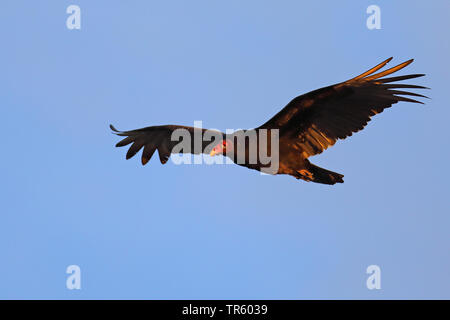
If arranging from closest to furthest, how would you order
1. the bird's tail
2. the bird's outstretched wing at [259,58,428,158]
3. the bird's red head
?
the bird's outstretched wing at [259,58,428,158], the bird's tail, the bird's red head

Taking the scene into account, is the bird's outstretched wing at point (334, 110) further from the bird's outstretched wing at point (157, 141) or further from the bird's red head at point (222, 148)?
the bird's outstretched wing at point (157, 141)

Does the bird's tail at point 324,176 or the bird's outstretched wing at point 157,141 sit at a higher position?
the bird's outstretched wing at point 157,141

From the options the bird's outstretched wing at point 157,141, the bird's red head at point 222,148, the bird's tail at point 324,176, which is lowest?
the bird's tail at point 324,176

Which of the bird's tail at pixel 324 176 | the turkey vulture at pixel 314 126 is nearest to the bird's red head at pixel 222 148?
the turkey vulture at pixel 314 126

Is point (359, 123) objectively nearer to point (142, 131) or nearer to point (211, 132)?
point (211, 132)

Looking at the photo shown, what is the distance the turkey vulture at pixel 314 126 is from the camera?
1053 centimetres

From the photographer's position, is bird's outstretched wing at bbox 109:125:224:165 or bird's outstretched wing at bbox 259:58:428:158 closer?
bird's outstretched wing at bbox 259:58:428:158

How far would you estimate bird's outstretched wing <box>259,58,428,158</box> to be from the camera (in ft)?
34.5

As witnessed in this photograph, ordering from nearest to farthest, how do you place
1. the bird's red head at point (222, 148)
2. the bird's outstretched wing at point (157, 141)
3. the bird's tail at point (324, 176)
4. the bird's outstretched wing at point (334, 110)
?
the bird's outstretched wing at point (334, 110) → the bird's tail at point (324, 176) → the bird's red head at point (222, 148) → the bird's outstretched wing at point (157, 141)

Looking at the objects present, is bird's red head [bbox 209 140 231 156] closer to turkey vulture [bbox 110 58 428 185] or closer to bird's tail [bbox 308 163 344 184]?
turkey vulture [bbox 110 58 428 185]

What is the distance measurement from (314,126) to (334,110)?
0.39 m

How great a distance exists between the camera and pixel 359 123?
35.4 feet

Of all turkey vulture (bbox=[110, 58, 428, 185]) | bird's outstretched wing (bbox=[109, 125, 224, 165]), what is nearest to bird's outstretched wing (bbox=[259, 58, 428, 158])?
turkey vulture (bbox=[110, 58, 428, 185])

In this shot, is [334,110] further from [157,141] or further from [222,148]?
[157,141]
